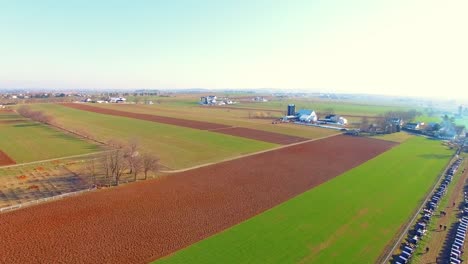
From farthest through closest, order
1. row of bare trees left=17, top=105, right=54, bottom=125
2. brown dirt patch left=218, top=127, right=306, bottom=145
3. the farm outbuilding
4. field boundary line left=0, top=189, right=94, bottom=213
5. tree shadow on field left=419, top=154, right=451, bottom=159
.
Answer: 1. the farm outbuilding
2. row of bare trees left=17, top=105, right=54, bottom=125
3. brown dirt patch left=218, top=127, right=306, bottom=145
4. tree shadow on field left=419, top=154, right=451, bottom=159
5. field boundary line left=0, top=189, right=94, bottom=213

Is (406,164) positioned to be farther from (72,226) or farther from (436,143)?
(72,226)

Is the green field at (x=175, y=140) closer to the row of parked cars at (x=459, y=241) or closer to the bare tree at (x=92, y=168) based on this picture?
the bare tree at (x=92, y=168)

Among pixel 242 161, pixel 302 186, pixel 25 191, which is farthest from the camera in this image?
pixel 242 161

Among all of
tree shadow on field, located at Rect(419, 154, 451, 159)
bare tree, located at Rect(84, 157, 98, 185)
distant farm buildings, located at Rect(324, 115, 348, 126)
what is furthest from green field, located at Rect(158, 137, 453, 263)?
distant farm buildings, located at Rect(324, 115, 348, 126)

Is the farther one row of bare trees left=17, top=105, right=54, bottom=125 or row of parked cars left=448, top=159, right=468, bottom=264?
row of bare trees left=17, top=105, right=54, bottom=125

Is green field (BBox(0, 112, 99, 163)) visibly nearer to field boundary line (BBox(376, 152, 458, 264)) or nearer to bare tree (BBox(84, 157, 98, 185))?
bare tree (BBox(84, 157, 98, 185))

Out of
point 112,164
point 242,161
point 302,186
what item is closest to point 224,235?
point 302,186

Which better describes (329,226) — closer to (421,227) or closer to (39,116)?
(421,227)
